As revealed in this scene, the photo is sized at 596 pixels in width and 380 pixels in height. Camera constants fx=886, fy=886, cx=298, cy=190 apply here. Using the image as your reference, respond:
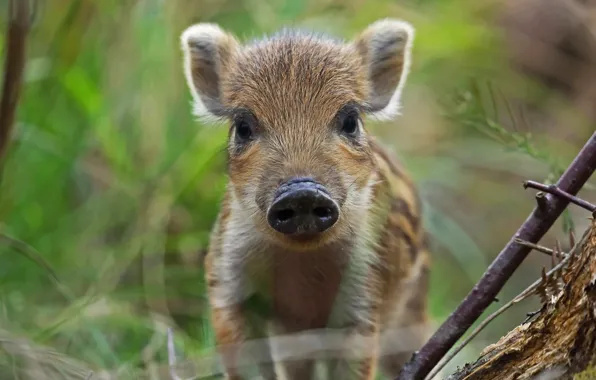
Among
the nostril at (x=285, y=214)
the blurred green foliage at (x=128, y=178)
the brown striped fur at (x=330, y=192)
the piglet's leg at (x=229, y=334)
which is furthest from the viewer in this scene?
the blurred green foliage at (x=128, y=178)

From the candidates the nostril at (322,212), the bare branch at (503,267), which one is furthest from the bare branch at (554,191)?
the nostril at (322,212)

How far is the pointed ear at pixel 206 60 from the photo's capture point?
3561mm

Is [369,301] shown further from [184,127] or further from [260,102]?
[184,127]

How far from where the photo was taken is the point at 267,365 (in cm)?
307

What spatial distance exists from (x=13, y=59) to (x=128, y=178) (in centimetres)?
163

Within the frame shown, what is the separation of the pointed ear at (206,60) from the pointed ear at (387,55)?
538 mm

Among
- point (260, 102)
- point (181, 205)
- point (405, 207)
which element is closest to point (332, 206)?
point (260, 102)

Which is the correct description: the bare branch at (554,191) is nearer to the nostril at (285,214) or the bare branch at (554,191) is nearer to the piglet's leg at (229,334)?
the nostril at (285,214)

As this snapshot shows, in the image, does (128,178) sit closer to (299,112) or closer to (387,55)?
(387,55)

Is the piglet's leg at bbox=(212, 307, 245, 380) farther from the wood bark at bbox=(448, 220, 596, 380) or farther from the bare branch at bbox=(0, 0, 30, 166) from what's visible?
the wood bark at bbox=(448, 220, 596, 380)

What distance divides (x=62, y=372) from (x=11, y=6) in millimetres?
1235

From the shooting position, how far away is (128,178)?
4.61 meters

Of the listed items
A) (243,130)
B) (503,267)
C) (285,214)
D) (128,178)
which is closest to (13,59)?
(243,130)

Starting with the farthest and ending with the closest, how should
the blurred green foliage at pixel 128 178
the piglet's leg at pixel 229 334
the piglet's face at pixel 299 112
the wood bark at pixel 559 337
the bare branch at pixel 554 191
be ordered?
the blurred green foliage at pixel 128 178
the piglet's leg at pixel 229 334
the piglet's face at pixel 299 112
the bare branch at pixel 554 191
the wood bark at pixel 559 337
